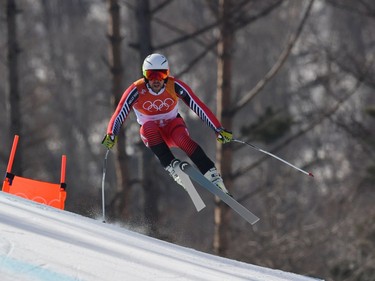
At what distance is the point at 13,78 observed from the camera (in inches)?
646

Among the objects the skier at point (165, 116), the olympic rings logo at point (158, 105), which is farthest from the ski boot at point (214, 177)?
the olympic rings logo at point (158, 105)

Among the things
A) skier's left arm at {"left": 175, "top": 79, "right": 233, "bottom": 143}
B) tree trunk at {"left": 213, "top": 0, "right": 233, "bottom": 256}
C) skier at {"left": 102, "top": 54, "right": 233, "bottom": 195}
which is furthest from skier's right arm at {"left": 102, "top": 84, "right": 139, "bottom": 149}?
tree trunk at {"left": 213, "top": 0, "right": 233, "bottom": 256}

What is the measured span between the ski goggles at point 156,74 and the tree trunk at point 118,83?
5886mm

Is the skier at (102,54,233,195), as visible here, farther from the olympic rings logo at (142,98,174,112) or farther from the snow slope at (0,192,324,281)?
the snow slope at (0,192,324,281)

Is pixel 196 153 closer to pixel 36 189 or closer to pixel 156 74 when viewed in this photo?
pixel 156 74

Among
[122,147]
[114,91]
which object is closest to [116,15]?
[114,91]

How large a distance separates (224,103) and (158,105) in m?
5.41

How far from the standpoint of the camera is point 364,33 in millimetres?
40688

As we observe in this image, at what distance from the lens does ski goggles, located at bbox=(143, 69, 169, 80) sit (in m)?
9.01

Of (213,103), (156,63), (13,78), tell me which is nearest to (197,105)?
(156,63)

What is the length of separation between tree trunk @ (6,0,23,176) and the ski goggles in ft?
23.6

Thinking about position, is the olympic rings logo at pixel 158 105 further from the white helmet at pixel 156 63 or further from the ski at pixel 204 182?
the ski at pixel 204 182

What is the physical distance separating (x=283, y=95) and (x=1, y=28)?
1135 centimetres

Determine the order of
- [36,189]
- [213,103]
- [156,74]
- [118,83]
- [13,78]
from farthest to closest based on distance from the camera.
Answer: [213,103], [13,78], [118,83], [36,189], [156,74]
